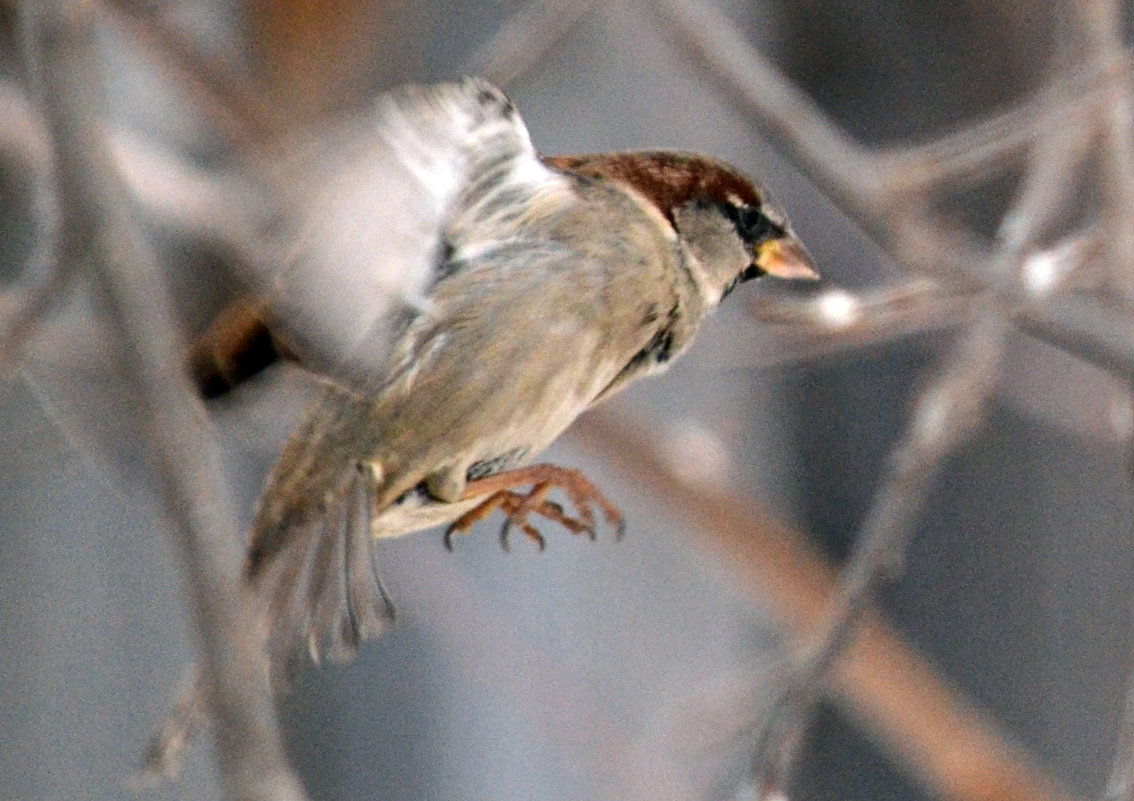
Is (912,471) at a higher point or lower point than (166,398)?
lower

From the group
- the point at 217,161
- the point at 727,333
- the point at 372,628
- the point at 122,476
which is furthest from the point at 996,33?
the point at 372,628

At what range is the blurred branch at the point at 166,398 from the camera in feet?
1.59

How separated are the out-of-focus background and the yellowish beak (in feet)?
1.56

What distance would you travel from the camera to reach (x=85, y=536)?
2375 mm

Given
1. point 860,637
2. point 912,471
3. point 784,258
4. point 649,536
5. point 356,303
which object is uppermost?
point 356,303

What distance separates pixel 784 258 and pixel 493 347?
22cm

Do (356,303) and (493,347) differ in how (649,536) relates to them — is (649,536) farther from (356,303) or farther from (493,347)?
(356,303)

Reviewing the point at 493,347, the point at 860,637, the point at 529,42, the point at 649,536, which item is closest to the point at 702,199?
the point at 493,347

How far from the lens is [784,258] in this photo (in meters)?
1.10

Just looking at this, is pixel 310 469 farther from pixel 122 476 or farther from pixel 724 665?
pixel 724 665

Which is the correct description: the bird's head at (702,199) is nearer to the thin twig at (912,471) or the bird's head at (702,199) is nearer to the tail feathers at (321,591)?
the thin twig at (912,471)

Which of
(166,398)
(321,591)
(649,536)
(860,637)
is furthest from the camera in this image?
(649,536)

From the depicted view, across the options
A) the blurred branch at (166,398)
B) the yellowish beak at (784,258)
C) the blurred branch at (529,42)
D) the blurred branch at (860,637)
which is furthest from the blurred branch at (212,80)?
the blurred branch at (166,398)

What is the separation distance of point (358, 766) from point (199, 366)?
5.78ft
